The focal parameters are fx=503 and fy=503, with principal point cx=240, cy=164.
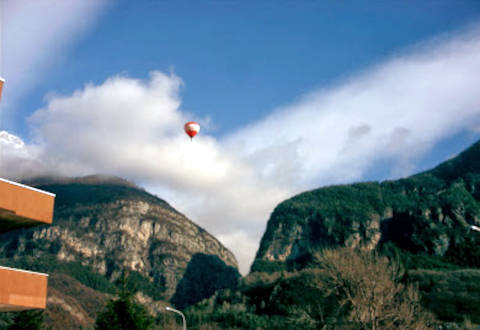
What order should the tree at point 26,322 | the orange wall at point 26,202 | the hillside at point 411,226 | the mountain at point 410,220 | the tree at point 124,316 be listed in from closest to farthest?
the orange wall at point 26,202, the tree at point 124,316, the tree at point 26,322, the hillside at point 411,226, the mountain at point 410,220

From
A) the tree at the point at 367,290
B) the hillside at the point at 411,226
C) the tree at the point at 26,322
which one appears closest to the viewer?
the tree at the point at 367,290

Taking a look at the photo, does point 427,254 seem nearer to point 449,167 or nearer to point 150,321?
point 449,167

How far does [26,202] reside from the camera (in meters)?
19.4

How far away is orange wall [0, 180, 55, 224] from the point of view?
61.3ft

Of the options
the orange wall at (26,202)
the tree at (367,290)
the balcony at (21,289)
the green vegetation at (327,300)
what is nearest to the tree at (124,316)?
the green vegetation at (327,300)

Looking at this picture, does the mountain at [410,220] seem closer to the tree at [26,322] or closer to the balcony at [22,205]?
the tree at [26,322]

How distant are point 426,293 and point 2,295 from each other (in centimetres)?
8977

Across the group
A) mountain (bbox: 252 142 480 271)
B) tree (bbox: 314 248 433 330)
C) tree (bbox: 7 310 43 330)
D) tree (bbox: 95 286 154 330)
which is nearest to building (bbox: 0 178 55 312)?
tree (bbox: 95 286 154 330)

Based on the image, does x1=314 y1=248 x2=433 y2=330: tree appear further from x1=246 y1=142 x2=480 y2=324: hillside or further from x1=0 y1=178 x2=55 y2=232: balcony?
x1=246 y1=142 x2=480 y2=324: hillside

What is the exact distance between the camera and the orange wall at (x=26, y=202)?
18.7 metres

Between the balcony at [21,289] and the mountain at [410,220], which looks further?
the mountain at [410,220]

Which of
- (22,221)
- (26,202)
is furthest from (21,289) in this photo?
(26,202)

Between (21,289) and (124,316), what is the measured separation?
14.8m

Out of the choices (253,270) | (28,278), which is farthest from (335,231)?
(28,278)
